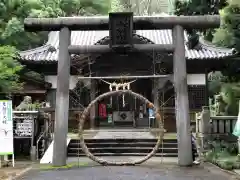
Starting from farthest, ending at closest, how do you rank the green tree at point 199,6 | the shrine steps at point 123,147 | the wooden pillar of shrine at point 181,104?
the shrine steps at point 123,147 < the green tree at point 199,6 < the wooden pillar of shrine at point 181,104

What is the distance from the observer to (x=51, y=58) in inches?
852

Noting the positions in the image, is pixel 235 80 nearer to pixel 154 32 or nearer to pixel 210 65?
pixel 210 65

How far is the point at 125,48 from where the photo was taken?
12633mm

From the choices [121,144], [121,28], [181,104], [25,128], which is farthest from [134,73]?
[181,104]

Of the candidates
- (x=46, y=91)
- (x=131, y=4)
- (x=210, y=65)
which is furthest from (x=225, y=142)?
(x=131, y=4)

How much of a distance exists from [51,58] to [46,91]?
2.90 meters

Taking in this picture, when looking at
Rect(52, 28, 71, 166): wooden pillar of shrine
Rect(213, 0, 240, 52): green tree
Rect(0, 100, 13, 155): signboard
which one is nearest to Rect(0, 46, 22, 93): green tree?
Rect(0, 100, 13, 155): signboard

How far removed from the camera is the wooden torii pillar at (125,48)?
487 inches

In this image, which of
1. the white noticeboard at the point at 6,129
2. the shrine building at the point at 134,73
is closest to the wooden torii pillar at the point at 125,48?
the white noticeboard at the point at 6,129

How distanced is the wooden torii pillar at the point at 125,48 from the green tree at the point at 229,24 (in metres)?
0.93

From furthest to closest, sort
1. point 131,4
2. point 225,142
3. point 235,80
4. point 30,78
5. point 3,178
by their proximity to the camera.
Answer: point 131,4 < point 30,78 < point 235,80 < point 225,142 < point 3,178

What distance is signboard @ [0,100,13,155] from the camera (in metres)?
13.1

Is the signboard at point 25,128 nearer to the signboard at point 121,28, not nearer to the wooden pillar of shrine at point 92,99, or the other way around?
the signboard at point 121,28

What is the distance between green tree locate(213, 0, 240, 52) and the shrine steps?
5269mm
